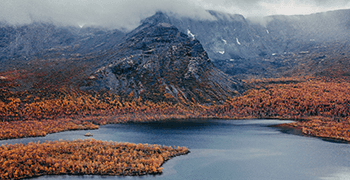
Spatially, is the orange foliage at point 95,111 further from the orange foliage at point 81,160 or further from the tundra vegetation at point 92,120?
the orange foliage at point 81,160

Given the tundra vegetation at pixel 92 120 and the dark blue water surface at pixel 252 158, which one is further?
the tundra vegetation at pixel 92 120

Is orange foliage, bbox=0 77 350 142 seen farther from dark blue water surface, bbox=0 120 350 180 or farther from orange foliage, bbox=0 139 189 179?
orange foliage, bbox=0 139 189 179

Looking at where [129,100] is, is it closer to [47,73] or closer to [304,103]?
[47,73]

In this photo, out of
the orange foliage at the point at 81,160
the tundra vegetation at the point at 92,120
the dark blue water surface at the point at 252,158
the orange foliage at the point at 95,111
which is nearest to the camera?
the orange foliage at the point at 81,160

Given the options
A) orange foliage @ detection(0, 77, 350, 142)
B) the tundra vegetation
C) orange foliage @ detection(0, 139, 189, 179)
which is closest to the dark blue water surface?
orange foliage @ detection(0, 139, 189, 179)

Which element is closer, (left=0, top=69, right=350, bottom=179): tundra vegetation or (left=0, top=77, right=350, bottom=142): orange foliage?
(left=0, top=69, right=350, bottom=179): tundra vegetation

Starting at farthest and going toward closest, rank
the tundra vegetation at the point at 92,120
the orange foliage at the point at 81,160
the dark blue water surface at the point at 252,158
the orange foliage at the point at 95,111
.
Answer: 1. the orange foliage at the point at 95,111
2. the tundra vegetation at the point at 92,120
3. the dark blue water surface at the point at 252,158
4. the orange foliage at the point at 81,160

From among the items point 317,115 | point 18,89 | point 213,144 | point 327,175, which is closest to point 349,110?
point 317,115

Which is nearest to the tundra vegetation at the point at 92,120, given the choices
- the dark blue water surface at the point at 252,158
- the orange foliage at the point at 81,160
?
the orange foliage at the point at 81,160
